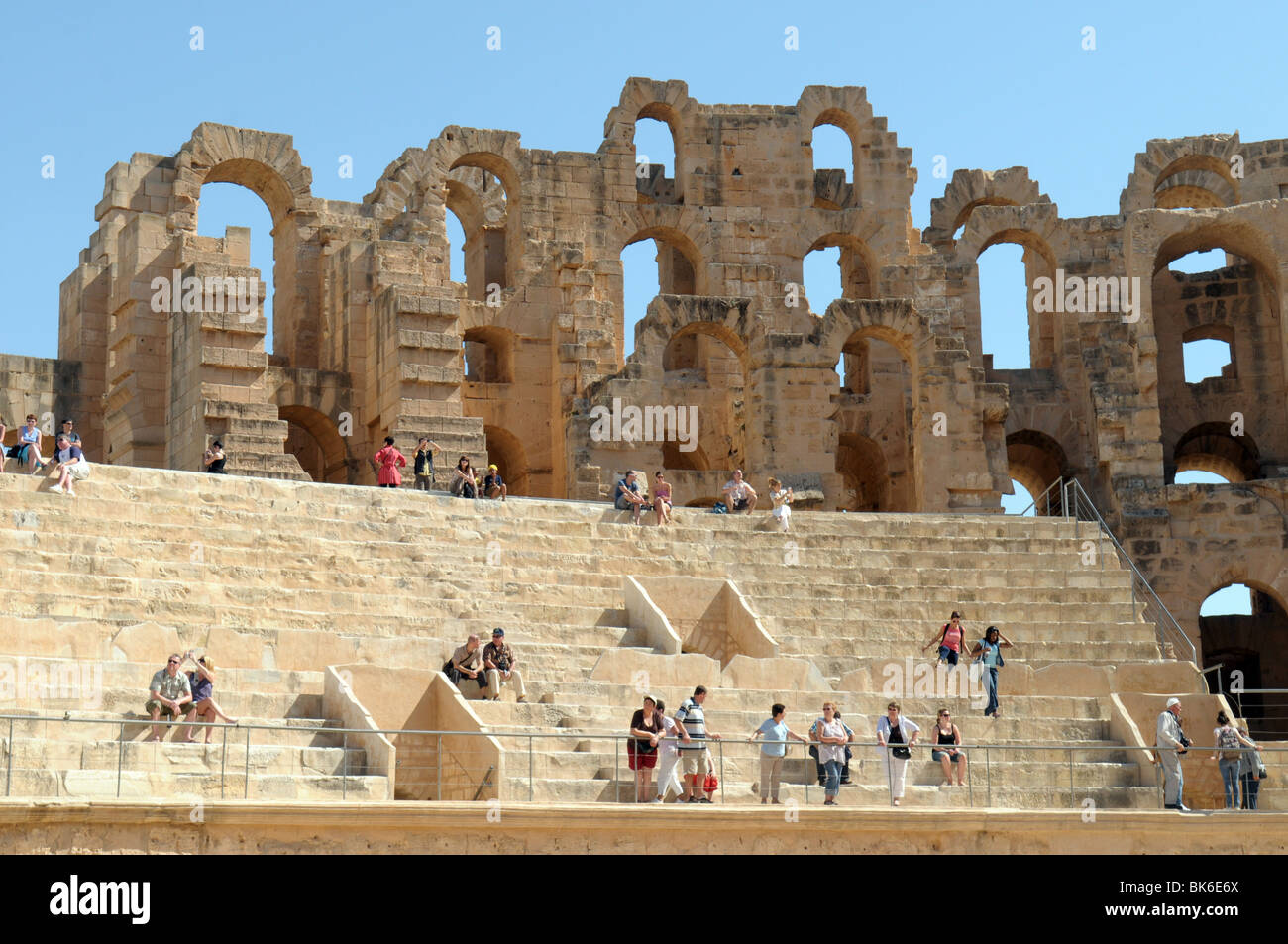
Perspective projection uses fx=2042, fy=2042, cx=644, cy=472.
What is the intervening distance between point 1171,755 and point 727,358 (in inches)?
790

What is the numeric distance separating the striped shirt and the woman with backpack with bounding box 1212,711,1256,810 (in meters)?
5.57

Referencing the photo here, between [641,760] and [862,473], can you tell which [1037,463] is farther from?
[641,760]

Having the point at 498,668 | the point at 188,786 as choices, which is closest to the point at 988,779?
the point at 498,668

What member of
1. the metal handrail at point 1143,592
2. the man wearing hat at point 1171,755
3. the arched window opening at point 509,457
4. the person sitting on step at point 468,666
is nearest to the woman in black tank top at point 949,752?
the man wearing hat at point 1171,755

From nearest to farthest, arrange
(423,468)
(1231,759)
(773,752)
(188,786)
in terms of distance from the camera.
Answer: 1. (188,786)
2. (773,752)
3. (1231,759)
4. (423,468)

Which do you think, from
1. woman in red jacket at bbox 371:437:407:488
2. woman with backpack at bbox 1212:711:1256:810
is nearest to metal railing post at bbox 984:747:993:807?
woman with backpack at bbox 1212:711:1256:810

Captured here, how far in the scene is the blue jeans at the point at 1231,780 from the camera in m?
21.3

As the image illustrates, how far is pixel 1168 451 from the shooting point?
3994 centimetres

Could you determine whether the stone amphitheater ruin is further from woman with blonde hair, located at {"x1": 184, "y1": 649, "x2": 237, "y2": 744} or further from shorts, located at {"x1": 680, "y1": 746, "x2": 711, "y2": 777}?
Answer: woman with blonde hair, located at {"x1": 184, "y1": 649, "x2": 237, "y2": 744}

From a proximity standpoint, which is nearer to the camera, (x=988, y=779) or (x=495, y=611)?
(x=988, y=779)

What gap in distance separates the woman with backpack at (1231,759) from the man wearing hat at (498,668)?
24.0 ft

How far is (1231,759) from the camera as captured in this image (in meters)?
21.6
